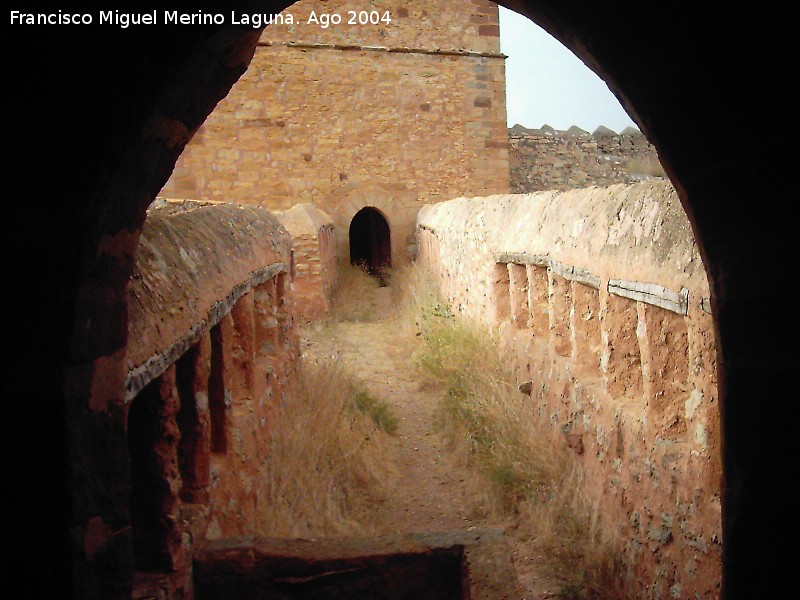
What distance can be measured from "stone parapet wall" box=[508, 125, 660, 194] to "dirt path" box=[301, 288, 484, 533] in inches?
246

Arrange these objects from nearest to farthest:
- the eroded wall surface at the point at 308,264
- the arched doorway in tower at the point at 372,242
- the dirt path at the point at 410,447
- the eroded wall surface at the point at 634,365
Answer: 1. the eroded wall surface at the point at 634,365
2. the dirt path at the point at 410,447
3. the eroded wall surface at the point at 308,264
4. the arched doorway in tower at the point at 372,242

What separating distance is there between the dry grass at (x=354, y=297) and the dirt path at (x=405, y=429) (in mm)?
265

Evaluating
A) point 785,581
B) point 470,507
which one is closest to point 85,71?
point 785,581

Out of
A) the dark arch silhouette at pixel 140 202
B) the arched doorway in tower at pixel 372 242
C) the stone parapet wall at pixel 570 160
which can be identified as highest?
the stone parapet wall at pixel 570 160

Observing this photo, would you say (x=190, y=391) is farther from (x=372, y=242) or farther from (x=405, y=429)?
(x=372, y=242)

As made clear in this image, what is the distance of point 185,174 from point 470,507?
909 centimetres

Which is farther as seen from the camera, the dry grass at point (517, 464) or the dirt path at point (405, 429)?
the dirt path at point (405, 429)

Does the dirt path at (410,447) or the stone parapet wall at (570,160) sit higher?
the stone parapet wall at (570,160)

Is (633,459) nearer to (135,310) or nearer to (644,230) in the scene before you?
(644,230)

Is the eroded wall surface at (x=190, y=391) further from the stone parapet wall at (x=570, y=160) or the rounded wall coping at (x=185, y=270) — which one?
the stone parapet wall at (x=570, y=160)

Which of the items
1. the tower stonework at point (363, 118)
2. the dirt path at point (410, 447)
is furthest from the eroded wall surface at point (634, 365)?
the tower stonework at point (363, 118)

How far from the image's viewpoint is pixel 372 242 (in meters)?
14.7

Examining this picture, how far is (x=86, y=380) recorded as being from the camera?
1.32 meters

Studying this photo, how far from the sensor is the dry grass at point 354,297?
943 centimetres
